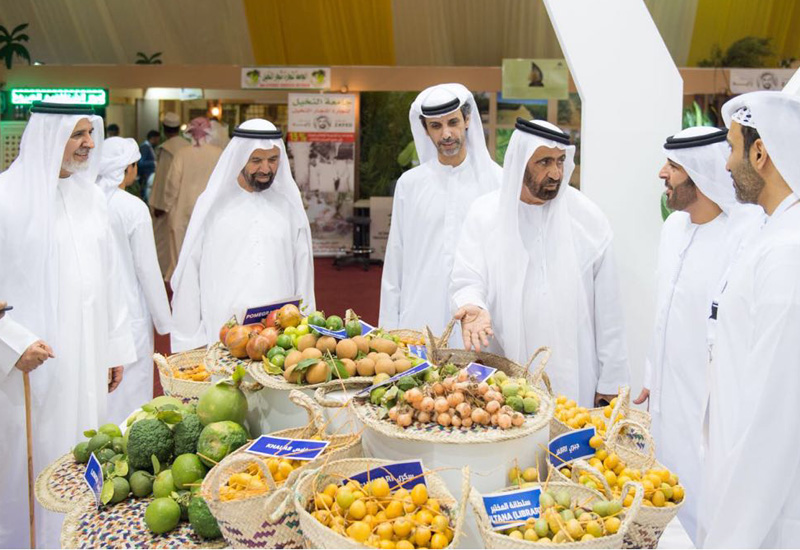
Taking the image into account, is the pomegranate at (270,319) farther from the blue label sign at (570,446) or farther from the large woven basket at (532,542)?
the large woven basket at (532,542)

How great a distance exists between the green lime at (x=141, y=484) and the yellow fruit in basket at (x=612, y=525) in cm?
111

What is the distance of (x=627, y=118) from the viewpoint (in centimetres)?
390

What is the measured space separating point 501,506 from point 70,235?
7.73ft

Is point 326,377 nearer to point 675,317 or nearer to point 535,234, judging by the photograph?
point 535,234

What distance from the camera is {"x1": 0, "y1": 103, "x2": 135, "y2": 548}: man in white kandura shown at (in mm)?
3137

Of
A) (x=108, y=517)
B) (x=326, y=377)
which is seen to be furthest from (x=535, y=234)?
(x=108, y=517)

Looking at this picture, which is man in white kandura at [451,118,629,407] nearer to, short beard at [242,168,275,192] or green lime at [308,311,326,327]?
green lime at [308,311,326,327]

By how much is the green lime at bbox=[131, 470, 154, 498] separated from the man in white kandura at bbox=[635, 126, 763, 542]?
2.10 metres

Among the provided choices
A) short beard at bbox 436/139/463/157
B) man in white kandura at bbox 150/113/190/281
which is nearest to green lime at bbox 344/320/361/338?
short beard at bbox 436/139/463/157

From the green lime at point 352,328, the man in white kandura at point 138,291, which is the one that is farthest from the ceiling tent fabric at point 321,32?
the green lime at point 352,328

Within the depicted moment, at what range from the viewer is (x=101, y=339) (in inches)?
135

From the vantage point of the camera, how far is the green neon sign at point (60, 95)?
10.3 meters

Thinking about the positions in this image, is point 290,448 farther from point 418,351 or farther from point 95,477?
point 418,351

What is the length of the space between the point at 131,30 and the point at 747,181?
10.6 m
